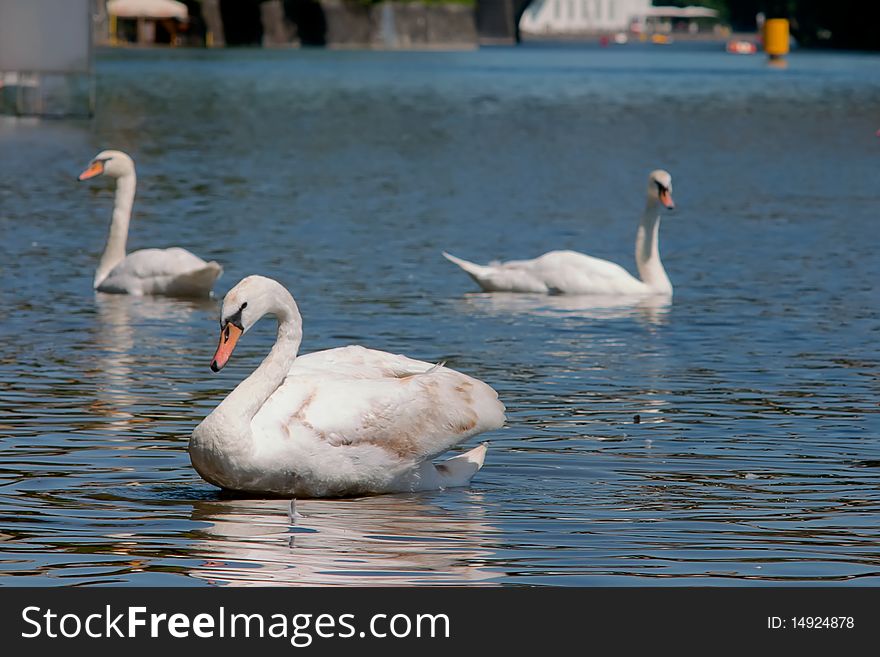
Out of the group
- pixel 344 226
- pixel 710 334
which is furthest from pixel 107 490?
pixel 344 226

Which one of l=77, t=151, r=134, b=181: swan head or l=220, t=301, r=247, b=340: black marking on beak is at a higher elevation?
l=220, t=301, r=247, b=340: black marking on beak

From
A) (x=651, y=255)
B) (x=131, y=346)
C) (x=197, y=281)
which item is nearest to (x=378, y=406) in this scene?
(x=131, y=346)

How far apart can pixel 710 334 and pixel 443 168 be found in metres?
20.6

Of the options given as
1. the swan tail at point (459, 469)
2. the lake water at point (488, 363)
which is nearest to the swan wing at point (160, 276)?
the lake water at point (488, 363)

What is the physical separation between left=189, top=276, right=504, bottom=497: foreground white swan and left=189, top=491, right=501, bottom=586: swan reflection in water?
0.14 meters

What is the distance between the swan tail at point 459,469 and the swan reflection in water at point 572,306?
21.7 ft

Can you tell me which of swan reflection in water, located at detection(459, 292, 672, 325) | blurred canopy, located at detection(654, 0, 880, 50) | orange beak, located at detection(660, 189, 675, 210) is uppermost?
orange beak, located at detection(660, 189, 675, 210)

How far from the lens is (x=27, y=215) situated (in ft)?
84.4

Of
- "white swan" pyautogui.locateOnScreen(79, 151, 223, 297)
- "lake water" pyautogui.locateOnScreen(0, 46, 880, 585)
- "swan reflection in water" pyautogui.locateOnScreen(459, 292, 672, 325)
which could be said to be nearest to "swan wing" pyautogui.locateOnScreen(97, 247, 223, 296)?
"white swan" pyautogui.locateOnScreen(79, 151, 223, 297)

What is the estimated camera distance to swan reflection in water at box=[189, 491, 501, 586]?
8.62 metres

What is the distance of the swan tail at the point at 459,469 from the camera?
1063 centimetres

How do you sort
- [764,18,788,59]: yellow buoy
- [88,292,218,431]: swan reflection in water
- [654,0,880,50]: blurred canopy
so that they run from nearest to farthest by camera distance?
[88,292,218,431]: swan reflection in water → [764,18,788,59]: yellow buoy → [654,0,880,50]: blurred canopy

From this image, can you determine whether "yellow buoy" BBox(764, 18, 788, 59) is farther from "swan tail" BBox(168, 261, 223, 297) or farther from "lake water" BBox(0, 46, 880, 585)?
"swan tail" BBox(168, 261, 223, 297)

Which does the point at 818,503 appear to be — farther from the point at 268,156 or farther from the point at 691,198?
the point at 268,156
